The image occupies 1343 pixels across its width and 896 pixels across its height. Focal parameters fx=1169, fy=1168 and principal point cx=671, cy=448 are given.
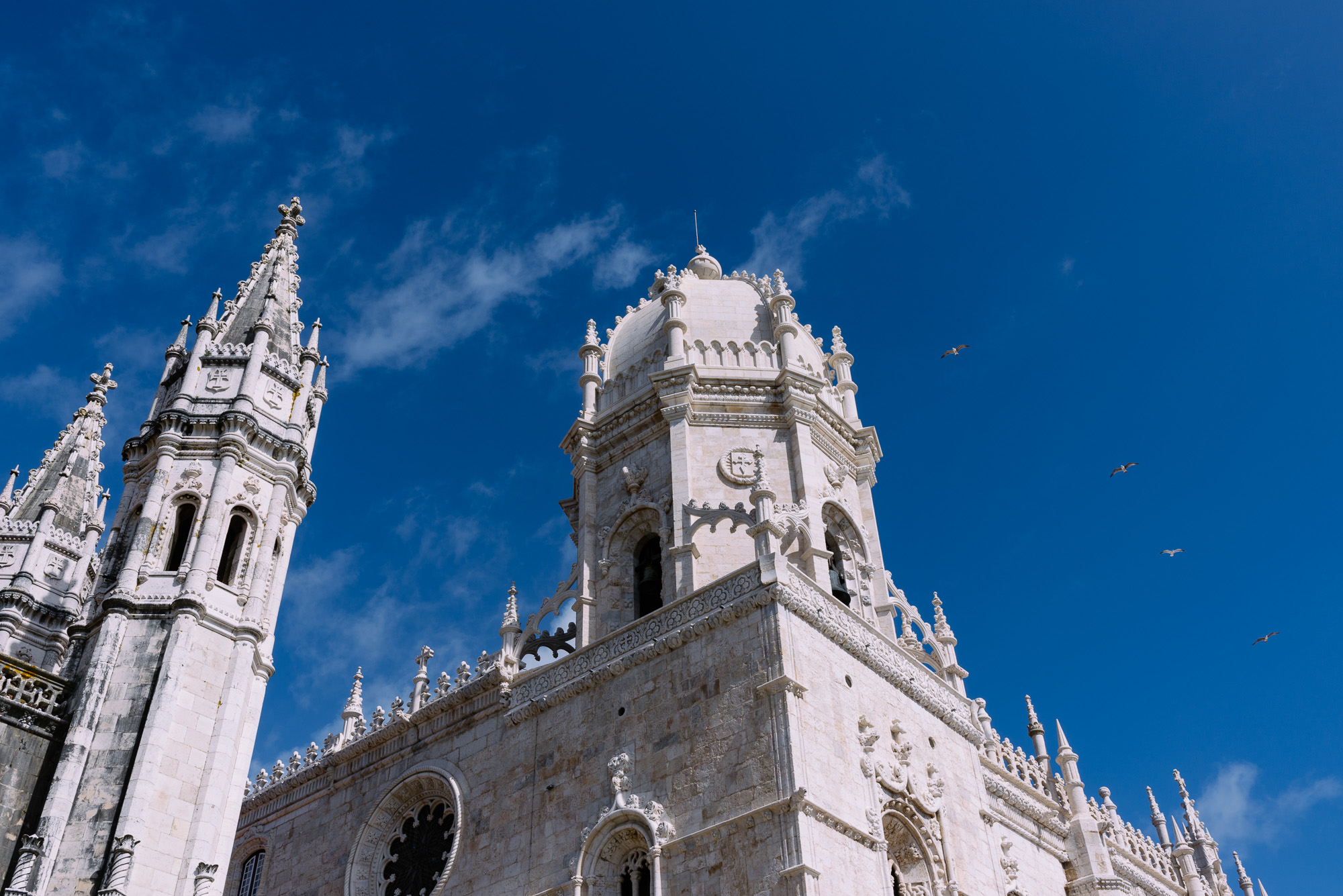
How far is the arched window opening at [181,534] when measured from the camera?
60.9 feet

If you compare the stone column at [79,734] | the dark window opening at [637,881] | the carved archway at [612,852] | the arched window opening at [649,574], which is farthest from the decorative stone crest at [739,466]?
the stone column at [79,734]

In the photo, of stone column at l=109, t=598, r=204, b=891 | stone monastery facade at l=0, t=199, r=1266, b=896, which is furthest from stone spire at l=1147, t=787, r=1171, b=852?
stone column at l=109, t=598, r=204, b=891

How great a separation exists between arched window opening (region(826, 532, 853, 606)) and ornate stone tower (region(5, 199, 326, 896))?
12.0 meters

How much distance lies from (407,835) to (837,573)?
11544 millimetres

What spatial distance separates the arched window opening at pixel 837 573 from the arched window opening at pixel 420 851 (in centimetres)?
984

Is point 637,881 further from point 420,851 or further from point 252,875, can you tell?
point 252,875

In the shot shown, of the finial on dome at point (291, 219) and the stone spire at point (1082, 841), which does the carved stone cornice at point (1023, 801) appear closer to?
the stone spire at point (1082, 841)

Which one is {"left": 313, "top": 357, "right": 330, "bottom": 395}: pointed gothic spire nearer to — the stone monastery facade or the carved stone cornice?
the stone monastery facade

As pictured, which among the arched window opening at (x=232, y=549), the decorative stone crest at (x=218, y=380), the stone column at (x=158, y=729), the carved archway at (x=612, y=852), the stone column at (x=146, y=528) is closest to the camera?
the stone column at (x=158, y=729)

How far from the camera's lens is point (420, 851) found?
85.4 ft

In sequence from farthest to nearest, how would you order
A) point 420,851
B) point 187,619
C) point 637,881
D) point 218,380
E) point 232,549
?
point 420,851
point 637,881
point 218,380
point 232,549
point 187,619

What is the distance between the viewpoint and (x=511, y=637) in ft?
88.7

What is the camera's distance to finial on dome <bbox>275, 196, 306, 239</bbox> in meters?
24.0

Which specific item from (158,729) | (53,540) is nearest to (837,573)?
(158,729)
